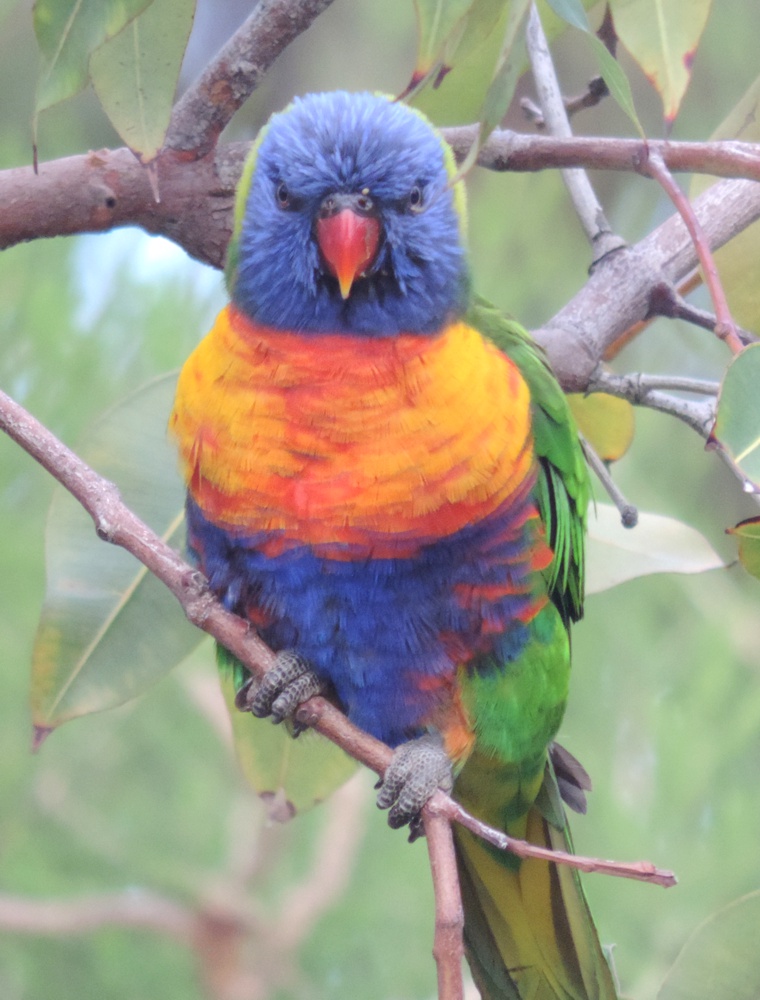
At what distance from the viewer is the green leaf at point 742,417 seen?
0.68 meters

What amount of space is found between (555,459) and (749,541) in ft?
1.27

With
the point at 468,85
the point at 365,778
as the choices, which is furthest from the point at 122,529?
the point at 365,778

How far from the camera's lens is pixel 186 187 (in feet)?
3.69

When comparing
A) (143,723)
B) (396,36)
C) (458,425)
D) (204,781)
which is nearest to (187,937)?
(204,781)

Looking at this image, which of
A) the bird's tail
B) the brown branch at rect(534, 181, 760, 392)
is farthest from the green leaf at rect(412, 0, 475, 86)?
the bird's tail

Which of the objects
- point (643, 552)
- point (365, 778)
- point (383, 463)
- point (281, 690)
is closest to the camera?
point (383, 463)

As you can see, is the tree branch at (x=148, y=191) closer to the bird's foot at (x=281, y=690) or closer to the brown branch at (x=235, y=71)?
the brown branch at (x=235, y=71)

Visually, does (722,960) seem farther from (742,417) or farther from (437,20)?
(437,20)

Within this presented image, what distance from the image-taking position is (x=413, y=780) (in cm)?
105

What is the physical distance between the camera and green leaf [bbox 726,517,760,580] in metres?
0.72

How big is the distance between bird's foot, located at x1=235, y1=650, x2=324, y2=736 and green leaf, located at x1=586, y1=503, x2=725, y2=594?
377mm

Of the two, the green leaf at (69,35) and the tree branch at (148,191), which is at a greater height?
the green leaf at (69,35)

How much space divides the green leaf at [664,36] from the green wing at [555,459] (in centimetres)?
30

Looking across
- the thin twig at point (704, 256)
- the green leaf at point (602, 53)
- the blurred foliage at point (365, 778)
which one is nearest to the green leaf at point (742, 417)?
the thin twig at point (704, 256)
